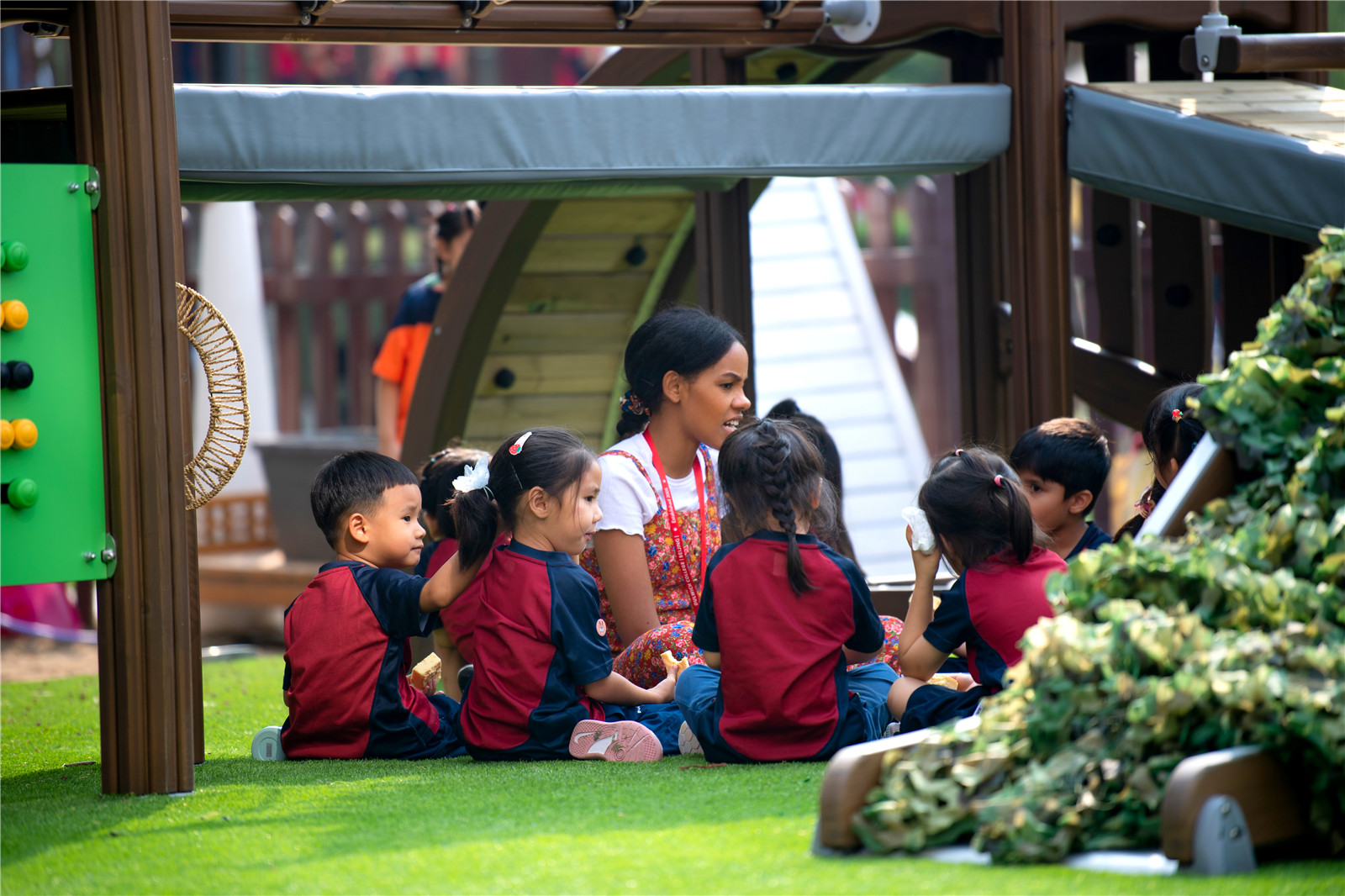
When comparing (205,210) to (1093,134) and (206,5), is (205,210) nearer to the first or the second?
(206,5)

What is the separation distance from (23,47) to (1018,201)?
40.3 ft

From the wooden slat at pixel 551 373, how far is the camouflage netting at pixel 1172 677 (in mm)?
4233

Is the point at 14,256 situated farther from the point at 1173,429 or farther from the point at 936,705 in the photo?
the point at 1173,429

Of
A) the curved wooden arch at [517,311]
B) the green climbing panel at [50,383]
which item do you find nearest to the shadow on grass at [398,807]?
the green climbing panel at [50,383]

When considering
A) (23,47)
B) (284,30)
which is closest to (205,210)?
(23,47)

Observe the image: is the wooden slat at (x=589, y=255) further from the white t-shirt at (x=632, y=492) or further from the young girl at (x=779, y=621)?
the young girl at (x=779, y=621)

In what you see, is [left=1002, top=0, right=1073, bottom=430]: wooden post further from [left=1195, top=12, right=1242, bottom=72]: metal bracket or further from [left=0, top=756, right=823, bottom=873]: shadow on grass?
[left=0, top=756, right=823, bottom=873]: shadow on grass

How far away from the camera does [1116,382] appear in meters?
5.65

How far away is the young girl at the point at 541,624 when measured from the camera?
3.55 meters

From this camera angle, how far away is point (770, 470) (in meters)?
3.36

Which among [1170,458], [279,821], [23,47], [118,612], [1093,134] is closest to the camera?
[279,821]

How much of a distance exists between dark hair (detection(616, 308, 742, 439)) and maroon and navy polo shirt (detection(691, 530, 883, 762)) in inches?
31.8

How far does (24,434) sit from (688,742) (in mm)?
1709

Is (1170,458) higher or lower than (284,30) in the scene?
lower
